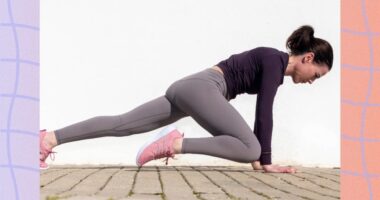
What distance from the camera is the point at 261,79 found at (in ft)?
12.2

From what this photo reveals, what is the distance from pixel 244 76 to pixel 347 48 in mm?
2996

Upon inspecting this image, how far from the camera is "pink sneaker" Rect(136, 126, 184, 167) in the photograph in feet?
12.2

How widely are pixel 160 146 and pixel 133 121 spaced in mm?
222

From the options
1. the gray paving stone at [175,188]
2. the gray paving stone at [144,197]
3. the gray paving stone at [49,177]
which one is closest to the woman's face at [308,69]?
the gray paving stone at [175,188]

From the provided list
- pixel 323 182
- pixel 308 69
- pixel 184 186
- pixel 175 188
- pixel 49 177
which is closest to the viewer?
pixel 175 188

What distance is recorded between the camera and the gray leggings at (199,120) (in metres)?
3.60

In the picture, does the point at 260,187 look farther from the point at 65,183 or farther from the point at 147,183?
the point at 65,183

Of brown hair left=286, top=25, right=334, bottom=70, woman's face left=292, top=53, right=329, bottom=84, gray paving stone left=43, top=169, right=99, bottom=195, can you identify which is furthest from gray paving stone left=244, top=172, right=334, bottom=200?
gray paving stone left=43, top=169, right=99, bottom=195

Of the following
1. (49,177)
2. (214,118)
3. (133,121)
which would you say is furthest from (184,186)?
(49,177)

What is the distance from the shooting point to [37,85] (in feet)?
2.62

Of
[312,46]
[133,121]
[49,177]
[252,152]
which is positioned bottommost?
[49,177]

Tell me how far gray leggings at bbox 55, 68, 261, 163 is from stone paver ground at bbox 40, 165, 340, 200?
17 centimetres

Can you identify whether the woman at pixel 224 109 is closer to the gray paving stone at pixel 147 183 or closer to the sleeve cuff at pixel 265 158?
the sleeve cuff at pixel 265 158

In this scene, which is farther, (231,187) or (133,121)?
(133,121)
